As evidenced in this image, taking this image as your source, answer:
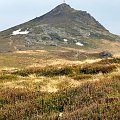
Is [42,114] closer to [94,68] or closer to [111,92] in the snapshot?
[111,92]

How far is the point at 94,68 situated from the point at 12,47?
504 ft

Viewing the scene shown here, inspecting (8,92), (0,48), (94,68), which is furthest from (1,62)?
(8,92)

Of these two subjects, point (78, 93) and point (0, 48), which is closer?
point (78, 93)

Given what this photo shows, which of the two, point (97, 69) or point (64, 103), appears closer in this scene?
point (64, 103)

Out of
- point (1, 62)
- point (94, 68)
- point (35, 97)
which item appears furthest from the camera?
point (1, 62)

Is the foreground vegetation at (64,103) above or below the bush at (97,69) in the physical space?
below

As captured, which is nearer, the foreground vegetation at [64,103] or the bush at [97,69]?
the foreground vegetation at [64,103]

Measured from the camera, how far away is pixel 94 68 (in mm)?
27703

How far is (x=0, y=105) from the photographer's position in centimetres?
1556

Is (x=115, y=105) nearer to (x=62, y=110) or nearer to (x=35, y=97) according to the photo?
(x=62, y=110)

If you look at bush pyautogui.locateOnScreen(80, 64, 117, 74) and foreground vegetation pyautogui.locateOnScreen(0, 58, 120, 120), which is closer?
foreground vegetation pyautogui.locateOnScreen(0, 58, 120, 120)

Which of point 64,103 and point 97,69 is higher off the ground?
point 97,69

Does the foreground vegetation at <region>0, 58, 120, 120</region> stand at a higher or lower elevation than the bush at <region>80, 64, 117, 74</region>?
lower

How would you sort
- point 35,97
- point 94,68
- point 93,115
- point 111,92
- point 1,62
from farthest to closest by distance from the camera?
1. point 1,62
2. point 94,68
3. point 35,97
4. point 111,92
5. point 93,115
